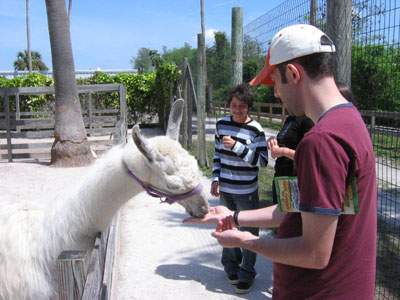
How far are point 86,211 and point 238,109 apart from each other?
189 cm

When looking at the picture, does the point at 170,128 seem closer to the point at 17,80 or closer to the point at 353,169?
the point at 353,169

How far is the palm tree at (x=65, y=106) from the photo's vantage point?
8.34 m

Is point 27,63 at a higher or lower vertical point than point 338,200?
higher

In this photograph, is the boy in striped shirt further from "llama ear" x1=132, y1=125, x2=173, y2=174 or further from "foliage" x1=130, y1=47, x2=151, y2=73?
A: "foliage" x1=130, y1=47, x2=151, y2=73

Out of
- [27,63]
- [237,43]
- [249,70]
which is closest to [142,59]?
[27,63]

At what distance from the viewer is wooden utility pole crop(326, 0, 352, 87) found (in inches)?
102

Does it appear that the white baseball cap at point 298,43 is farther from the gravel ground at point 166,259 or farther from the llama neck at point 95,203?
the gravel ground at point 166,259

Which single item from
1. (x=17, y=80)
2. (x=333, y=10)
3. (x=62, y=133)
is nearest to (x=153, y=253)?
(x=333, y=10)

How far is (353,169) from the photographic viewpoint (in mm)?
1058

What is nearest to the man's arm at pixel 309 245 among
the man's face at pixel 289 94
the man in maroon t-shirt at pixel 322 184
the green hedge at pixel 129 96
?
the man in maroon t-shirt at pixel 322 184

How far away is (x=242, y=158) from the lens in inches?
129

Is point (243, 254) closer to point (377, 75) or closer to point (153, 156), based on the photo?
point (153, 156)

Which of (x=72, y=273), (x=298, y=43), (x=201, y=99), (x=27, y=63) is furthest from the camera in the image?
(x=27, y=63)

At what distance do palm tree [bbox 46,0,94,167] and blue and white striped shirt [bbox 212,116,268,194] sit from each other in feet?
19.8
